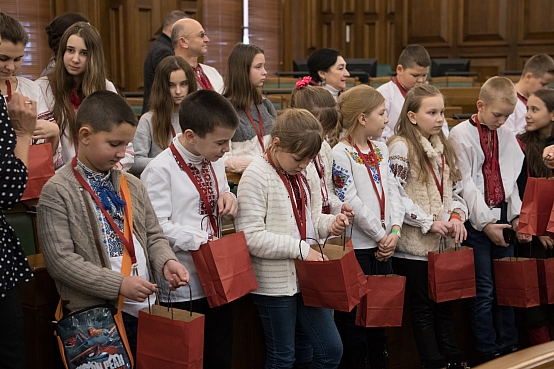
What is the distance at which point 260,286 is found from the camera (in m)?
2.54

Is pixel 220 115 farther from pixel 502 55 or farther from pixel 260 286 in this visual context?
pixel 502 55

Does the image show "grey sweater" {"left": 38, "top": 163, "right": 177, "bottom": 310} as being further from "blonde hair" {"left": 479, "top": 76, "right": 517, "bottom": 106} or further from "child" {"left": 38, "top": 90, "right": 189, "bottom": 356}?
"blonde hair" {"left": 479, "top": 76, "right": 517, "bottom": 106}

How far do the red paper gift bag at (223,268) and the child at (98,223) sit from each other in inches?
5.3

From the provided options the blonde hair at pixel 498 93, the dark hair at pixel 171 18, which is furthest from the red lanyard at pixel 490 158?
the dark hair at pixel 171 18

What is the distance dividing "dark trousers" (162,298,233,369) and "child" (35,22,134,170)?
73 cm

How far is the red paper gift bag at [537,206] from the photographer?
10.3ft

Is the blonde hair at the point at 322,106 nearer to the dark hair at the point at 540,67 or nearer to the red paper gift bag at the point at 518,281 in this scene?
the red paper gift bag at the point at 518,281

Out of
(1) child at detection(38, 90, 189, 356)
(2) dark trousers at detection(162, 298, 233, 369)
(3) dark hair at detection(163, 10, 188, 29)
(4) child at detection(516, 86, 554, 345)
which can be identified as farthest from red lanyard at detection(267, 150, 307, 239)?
(3) dark hair at detection(163, 10, 188, 29)

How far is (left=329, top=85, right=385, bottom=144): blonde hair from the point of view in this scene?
9.98ft

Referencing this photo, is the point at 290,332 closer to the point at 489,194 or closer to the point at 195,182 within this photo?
the point at 195,182

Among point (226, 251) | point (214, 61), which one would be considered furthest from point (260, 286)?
point (214, 61)

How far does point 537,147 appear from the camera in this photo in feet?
12.1

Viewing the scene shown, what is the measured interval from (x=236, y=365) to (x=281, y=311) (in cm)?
40

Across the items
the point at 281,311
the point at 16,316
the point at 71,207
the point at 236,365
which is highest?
the point at 71,207
